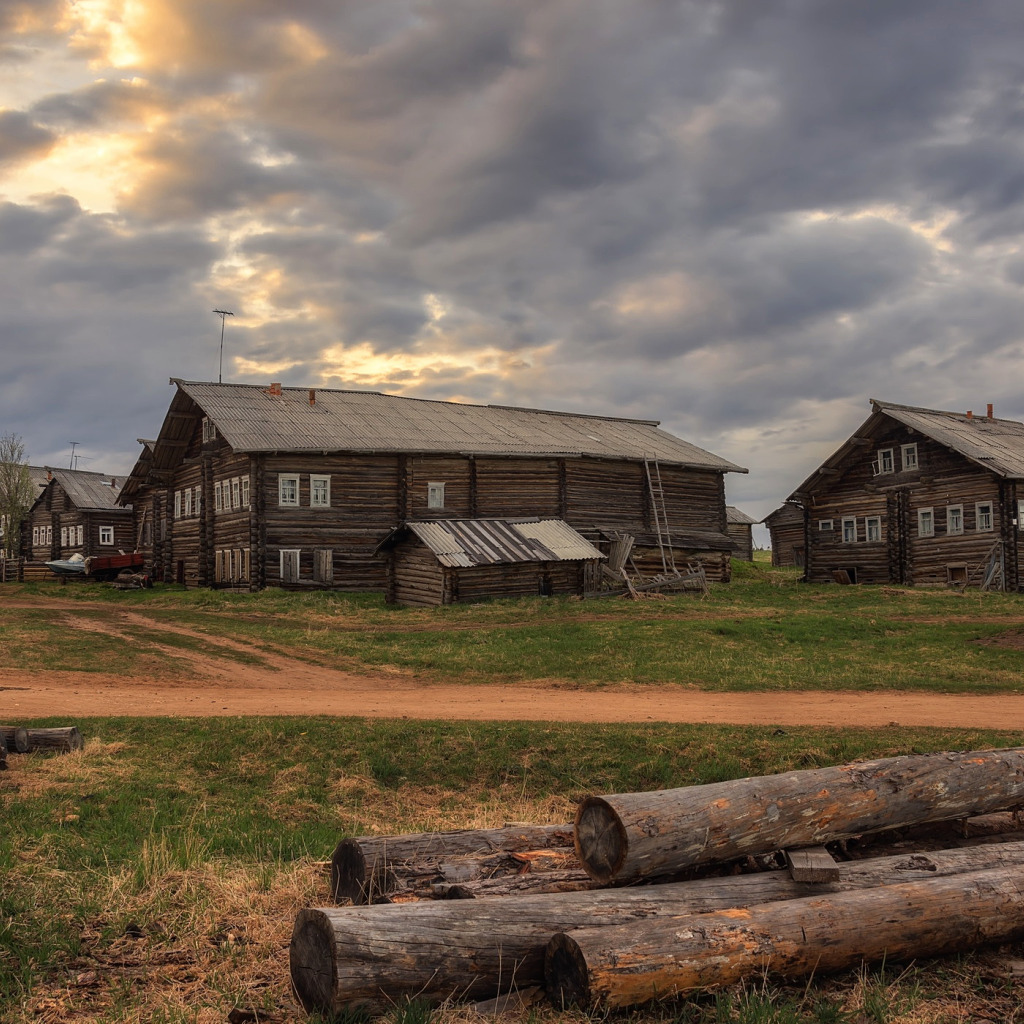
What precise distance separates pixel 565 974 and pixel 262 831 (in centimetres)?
517

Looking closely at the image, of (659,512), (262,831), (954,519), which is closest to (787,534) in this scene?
(659,512)

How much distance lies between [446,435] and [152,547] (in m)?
19.3

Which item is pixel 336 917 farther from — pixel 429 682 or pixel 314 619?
pixel 314 619

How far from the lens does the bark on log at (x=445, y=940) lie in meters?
5.20

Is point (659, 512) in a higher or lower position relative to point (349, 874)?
higher

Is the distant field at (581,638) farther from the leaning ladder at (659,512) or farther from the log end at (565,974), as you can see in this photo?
Answer: the log end at (565,974)

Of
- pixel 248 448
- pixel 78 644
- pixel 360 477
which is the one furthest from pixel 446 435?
pixel 78 644

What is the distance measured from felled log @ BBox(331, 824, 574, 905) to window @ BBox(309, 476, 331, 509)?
35.4 metres

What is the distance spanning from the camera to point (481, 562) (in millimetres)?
34281

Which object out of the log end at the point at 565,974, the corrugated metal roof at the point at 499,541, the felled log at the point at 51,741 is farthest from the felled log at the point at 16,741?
the corrugated metal roof at the point at 499,541

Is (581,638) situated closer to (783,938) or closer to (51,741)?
(51,741)

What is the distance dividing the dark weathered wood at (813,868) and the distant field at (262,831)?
0.61 m

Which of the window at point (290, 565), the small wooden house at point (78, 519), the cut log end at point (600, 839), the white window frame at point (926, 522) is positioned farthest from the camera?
the small wooden house at point (78, 519)

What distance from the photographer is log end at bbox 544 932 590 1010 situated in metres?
5.20
